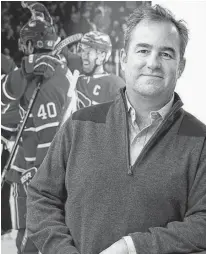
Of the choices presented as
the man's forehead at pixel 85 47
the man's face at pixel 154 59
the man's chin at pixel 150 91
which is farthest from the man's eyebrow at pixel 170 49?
the man's forehead at pixel 85 47

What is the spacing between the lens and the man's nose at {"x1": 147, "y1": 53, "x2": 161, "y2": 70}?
133cm

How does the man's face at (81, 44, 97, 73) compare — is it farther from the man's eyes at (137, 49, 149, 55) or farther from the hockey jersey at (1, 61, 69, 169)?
the man's eyes at (137, 49, 149, 55)

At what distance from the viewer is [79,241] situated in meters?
1.32

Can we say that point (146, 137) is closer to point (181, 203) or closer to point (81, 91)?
point (181, 203)

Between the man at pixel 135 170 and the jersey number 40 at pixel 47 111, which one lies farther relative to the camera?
the jersey number 40 at pixel 47 111

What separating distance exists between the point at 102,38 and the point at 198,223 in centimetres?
134

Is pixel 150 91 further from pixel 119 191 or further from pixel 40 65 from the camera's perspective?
pixel 40 65

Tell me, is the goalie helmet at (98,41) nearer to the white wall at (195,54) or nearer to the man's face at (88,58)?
the man's face at (88,58)

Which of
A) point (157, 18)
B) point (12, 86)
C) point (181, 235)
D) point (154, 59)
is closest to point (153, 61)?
point (154, 59)

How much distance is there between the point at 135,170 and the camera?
1.29 meters

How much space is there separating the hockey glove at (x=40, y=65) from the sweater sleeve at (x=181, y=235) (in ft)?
4.11

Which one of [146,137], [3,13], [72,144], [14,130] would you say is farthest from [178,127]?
[3,13]

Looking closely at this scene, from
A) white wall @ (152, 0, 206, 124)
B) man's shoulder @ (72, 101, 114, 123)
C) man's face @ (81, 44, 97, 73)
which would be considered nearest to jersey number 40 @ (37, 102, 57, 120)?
man's face @ (81, 44, 97, 73)

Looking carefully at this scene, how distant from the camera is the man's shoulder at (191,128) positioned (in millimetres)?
1338
